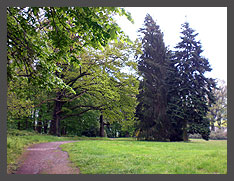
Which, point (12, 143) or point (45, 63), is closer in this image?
point (45, 63)

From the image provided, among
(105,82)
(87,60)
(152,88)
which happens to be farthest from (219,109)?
(87,60)

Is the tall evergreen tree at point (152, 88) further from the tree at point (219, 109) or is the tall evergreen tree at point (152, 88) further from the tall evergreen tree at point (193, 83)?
the tree at point (219, 109)

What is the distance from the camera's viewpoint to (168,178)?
339 centimetres

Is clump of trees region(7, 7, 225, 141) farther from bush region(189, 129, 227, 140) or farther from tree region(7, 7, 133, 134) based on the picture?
bush region(189, 129, 227, 140)

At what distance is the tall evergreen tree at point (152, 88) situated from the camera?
879 centimetres

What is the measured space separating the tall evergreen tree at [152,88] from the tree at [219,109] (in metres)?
3.46

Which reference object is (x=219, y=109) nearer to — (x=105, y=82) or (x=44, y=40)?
(x=44, y=40)

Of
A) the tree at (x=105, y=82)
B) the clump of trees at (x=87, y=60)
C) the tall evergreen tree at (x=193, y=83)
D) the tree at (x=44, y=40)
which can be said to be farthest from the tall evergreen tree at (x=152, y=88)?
the tree at (x=44, y=40)

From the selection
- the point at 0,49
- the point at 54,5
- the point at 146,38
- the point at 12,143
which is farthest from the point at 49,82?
→ the point at 146,38

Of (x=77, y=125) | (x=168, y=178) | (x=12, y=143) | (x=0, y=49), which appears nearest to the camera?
(x=168, y=178)

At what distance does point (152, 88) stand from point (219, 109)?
6063 millimetres

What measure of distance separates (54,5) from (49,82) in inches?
66.6

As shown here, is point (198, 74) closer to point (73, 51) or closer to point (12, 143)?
point (73, 51)

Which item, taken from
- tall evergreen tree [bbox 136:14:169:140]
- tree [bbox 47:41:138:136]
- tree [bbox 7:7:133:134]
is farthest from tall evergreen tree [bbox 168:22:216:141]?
tree [bbox 47:41:138:136]
